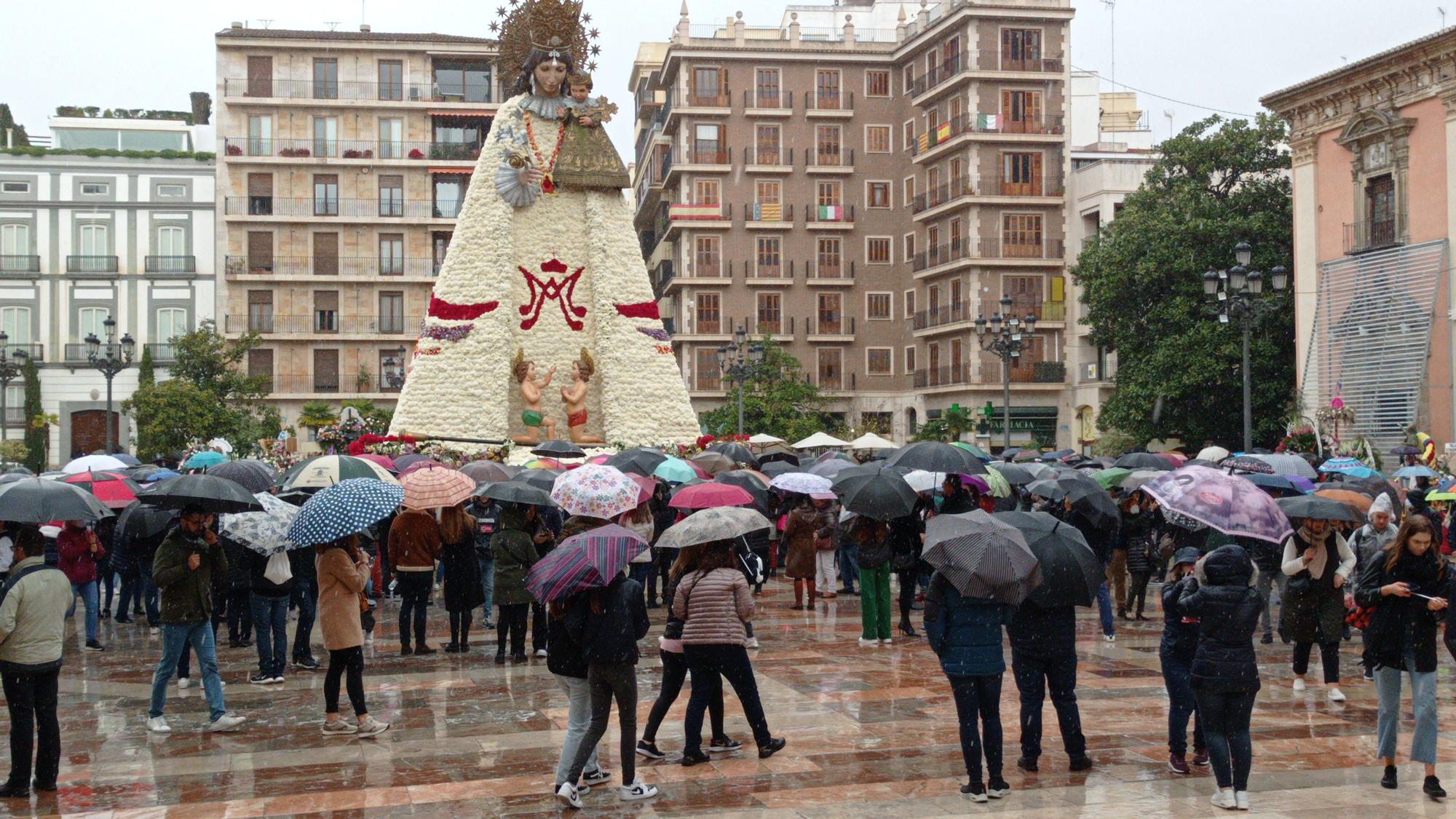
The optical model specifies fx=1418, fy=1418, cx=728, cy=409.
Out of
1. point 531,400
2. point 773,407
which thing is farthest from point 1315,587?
point 773,407

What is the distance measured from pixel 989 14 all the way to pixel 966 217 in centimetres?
704

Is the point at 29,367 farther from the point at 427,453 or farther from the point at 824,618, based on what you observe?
the point at 824,618

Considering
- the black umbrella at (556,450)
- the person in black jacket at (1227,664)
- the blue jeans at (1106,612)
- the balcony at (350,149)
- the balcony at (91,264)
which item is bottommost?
the blue jeans at (1106,612)

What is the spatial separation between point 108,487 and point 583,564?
959cm

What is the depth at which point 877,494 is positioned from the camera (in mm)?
12945

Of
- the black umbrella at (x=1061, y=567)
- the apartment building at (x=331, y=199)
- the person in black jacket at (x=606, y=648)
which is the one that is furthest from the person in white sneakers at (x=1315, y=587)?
the apartment building at (x=331, y=199)

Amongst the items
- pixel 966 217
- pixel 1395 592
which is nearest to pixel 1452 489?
pixel 1395 592

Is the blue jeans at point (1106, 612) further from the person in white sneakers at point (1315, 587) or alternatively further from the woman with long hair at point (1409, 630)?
the woman with long hair at point (1409, 630)

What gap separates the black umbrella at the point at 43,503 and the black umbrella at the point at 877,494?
249 inches

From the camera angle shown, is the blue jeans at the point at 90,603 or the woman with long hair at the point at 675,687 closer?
the woman with long hair at the point at 675,687

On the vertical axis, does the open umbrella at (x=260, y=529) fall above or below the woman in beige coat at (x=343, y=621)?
above

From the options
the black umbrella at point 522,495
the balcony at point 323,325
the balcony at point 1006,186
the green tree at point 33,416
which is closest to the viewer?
the black umbrella at point 522,495

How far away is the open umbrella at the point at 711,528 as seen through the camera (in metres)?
8.41

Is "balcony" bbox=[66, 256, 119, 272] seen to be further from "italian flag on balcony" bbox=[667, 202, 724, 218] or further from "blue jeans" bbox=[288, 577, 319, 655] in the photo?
"blue jeans" bbox=[288, 577, 319, 655]
